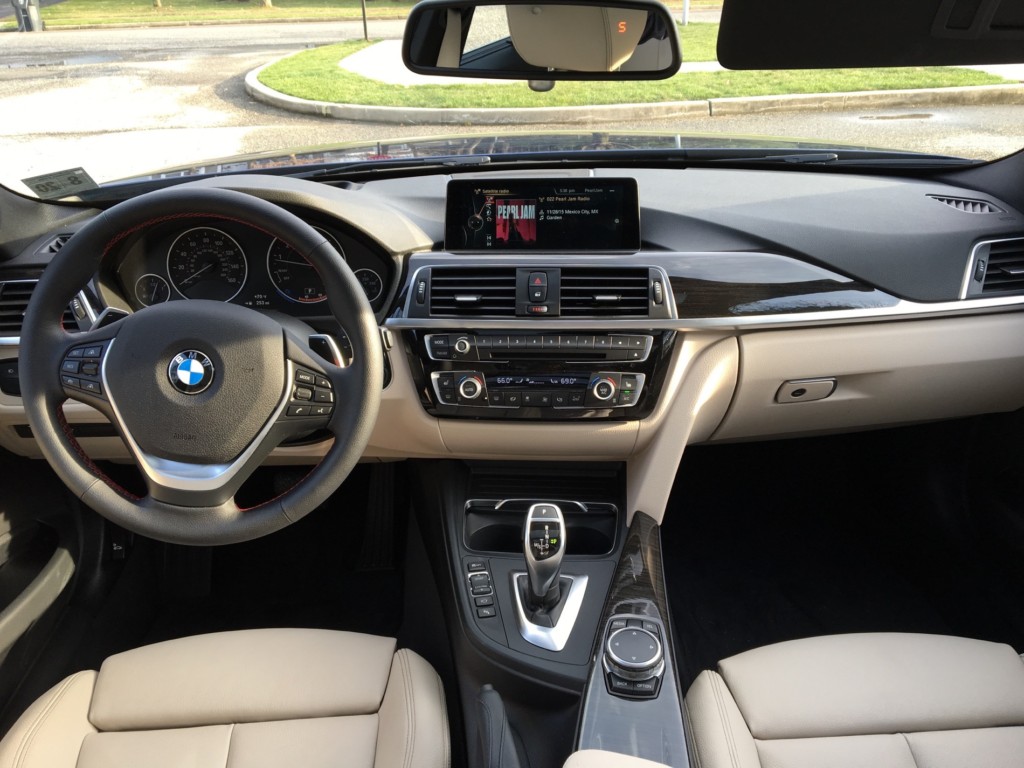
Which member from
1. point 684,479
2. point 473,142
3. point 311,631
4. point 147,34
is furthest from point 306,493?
point 147,34

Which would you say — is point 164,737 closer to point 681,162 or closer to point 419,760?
point 419,760

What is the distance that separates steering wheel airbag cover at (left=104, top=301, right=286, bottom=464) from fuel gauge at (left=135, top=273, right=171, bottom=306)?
0.50 meters

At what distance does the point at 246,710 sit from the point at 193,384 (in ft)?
2.29

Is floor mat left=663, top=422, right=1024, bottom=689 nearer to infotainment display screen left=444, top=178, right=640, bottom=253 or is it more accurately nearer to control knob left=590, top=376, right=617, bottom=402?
control knob left=590, top=376, right=617, bottom=402

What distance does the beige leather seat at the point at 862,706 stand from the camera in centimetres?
161

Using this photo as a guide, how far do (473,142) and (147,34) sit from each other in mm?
8564

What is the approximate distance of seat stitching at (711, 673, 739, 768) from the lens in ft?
5.24

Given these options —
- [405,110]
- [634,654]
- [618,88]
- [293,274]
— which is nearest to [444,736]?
[634,654]

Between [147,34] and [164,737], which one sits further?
[147,34]

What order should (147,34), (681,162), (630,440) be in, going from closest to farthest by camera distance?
(630,440) < (681,162) < (147,34)

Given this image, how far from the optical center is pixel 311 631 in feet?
6.32

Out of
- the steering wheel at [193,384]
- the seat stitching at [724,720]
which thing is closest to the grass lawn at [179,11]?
the steering wheel at [193,384]

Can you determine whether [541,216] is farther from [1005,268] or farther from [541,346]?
[1005,268]

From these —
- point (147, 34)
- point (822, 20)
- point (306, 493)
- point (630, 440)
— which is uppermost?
point (822, 20)
